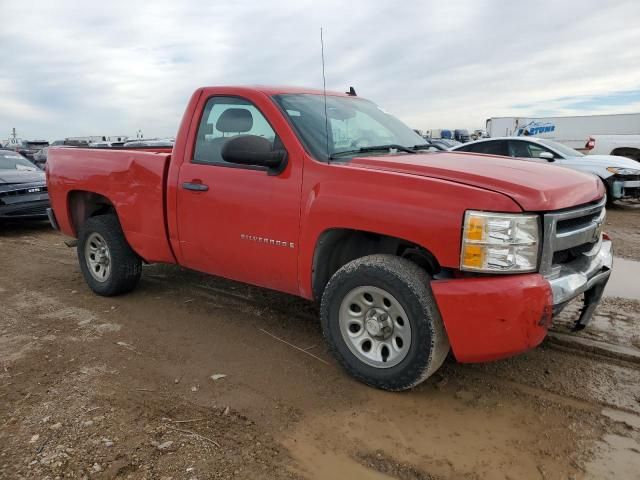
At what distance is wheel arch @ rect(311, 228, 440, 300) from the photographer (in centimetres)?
330

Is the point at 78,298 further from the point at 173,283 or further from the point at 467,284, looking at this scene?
the point at 467,284

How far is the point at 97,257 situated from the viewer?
16.9 feet

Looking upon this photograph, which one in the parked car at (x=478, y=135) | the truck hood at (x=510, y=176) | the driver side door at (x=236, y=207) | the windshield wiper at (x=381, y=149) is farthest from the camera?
the parked car at (x=478, y=135)

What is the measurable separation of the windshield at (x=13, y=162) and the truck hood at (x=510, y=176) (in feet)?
29.9

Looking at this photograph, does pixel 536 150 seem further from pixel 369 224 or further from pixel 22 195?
pixel 22 195

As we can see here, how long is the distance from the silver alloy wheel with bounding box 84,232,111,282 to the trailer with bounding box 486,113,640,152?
32009mm

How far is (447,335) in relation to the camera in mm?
2904

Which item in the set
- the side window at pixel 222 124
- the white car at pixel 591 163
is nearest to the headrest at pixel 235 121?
the side window at pixel 222 124

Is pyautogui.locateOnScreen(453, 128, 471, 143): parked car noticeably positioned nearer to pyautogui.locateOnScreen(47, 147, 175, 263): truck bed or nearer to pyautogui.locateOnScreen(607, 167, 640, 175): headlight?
pyautogui.locateOnScreen(607, 167, 640, 175): headlight

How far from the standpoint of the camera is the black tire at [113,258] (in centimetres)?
489

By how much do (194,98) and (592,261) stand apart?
324cm

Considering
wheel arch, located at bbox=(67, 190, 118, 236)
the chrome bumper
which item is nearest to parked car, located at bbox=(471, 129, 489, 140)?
wheel arch, located at bbox=(67, 190, 118, 236)

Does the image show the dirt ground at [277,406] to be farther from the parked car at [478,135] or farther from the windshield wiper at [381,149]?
the parked car at [478,135]

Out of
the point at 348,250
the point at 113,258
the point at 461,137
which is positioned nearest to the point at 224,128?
the point at 348,250
